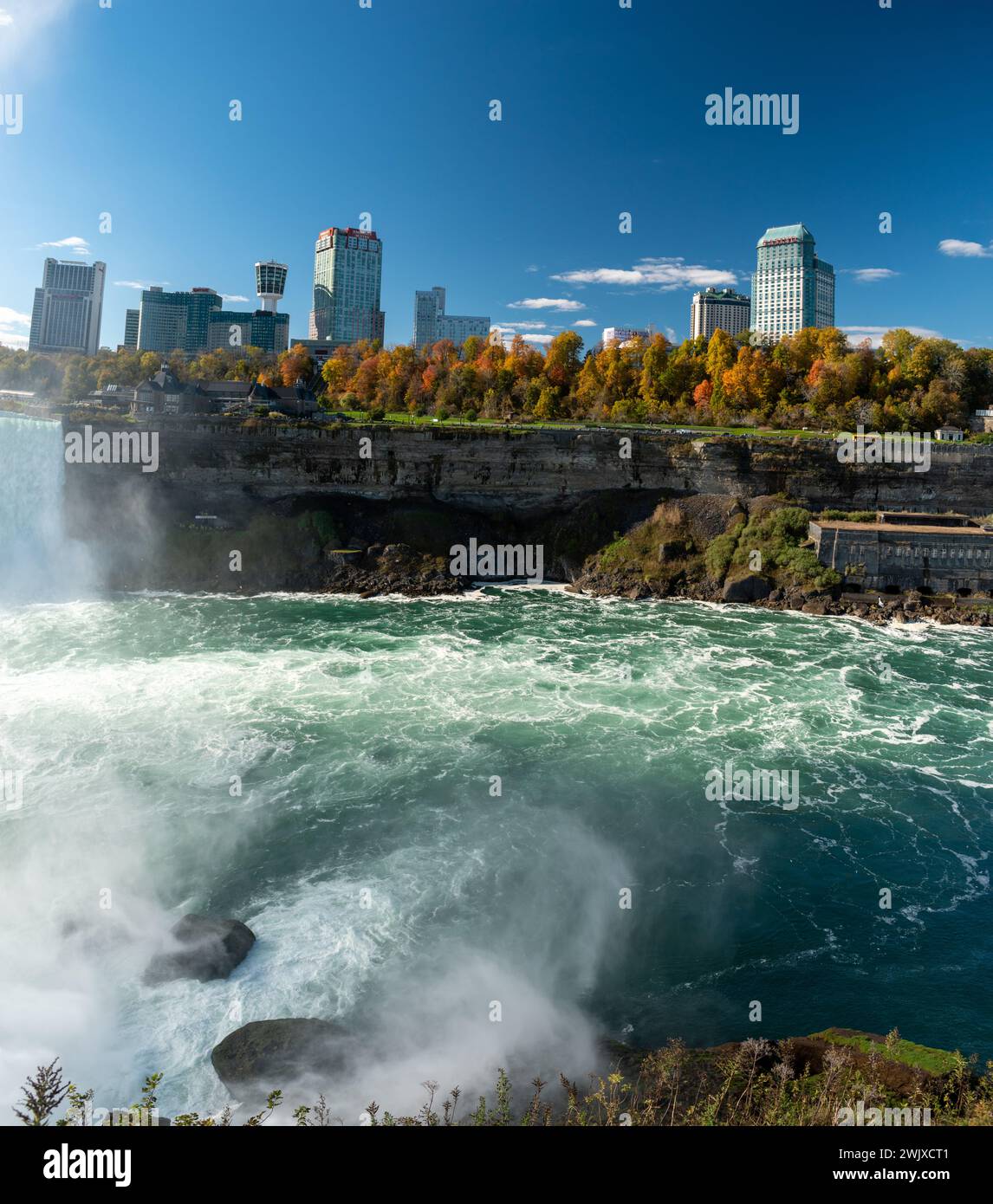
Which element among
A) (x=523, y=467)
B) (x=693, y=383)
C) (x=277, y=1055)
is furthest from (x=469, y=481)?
(x=277, y=1055)

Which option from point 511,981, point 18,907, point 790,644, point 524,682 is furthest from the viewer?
point 790,644

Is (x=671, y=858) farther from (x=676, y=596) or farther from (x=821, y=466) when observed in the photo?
(x=821, y=466)

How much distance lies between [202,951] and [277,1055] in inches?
135

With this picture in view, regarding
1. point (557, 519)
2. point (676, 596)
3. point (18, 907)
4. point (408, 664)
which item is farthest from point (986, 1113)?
point (557, 519)

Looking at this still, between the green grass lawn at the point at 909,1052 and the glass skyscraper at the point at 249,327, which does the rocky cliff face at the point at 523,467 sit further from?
the glass skyscraper at the point at 249,327

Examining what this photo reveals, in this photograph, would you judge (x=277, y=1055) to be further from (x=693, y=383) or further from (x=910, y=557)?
(x=693, y=383)

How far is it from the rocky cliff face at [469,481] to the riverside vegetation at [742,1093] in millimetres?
41554

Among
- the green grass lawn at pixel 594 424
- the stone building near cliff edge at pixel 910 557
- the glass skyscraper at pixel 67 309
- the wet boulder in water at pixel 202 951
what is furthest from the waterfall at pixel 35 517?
the glass skyscraper at pixel 67 309

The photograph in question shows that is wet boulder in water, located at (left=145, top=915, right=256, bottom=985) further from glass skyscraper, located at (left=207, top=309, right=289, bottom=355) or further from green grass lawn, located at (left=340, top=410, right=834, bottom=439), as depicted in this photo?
glass skyscraper, located at (left=207, top=309, right=289, bottom=355)

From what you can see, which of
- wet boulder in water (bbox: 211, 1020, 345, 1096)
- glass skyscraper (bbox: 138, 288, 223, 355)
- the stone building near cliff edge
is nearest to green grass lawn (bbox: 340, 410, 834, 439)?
the stone building near cliff edge

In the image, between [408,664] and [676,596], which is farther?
[676,596]

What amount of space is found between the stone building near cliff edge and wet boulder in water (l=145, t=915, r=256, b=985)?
41998 mm

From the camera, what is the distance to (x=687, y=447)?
55.0 meters
